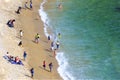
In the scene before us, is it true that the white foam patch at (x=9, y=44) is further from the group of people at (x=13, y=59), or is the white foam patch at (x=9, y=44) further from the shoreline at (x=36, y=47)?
the shoreline at (x=36, y=47)

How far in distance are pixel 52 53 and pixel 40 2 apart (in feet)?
75.6

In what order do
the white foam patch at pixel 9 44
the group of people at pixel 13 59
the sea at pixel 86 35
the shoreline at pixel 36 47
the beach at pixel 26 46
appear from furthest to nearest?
the sea at pixel 86 35, the group of people at pixel 13 59, the shoreline at pixel 36 47, the beach at pixel 26 46, the white foam patch at pixel 9 44

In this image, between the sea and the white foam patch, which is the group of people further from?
the sea

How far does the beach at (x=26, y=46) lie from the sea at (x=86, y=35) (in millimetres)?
1568

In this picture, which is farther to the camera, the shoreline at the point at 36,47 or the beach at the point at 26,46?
the shoreline at the point at 36,47

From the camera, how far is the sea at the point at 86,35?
53.4 metres

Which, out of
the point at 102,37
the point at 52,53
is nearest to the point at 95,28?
the point at 102,37

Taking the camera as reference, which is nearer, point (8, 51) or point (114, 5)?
point (8, 51)

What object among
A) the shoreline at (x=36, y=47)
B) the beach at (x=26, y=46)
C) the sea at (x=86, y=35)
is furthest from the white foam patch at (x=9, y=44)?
the sea at (x=86, y=35)

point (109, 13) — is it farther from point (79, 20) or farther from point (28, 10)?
point (28, 10)

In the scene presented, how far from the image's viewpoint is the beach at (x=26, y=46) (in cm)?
5070

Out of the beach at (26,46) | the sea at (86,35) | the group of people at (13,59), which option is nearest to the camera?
the beach at (26,46)

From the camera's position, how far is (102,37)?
6253 cm

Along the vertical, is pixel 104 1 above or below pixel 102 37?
above
